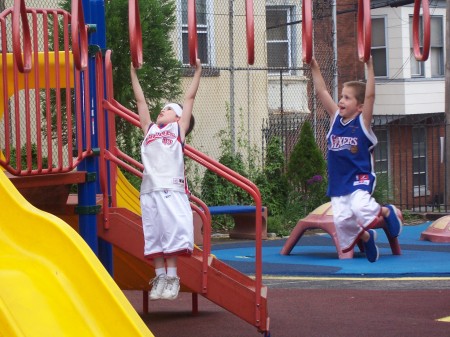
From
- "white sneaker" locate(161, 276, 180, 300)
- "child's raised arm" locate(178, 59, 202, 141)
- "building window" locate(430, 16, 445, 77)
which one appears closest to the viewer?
"white sneaker" locate(161, 276, 180, 300)

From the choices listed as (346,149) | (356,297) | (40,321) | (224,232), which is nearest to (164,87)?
(224,232)

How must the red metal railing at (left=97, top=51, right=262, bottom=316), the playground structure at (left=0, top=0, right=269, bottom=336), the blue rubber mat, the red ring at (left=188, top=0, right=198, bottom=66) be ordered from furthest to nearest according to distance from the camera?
the blue rubber mat
the red metal railing at (left=97, top=51, right=262, bottom=316)
the red ring at (left=188, top=0, right=198, bottom=66)
the playground structure at (left=0, top=0, right=269, bottom=336)

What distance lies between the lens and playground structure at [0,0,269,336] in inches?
231

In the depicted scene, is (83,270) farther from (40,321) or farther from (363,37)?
(363,37)

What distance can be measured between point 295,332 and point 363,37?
107 inches

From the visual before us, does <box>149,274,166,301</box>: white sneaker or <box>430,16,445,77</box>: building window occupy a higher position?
<box>430,16,445,77</box>: building window

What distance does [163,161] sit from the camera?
7254 mm

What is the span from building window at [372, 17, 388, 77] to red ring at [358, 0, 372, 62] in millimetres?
19353

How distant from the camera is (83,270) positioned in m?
6.00

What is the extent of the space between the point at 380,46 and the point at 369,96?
19.6 metres

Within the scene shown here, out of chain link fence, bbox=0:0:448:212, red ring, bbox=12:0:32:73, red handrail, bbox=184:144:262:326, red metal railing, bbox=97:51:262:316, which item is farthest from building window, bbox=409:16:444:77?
red ring, bbox=12:0:32:73

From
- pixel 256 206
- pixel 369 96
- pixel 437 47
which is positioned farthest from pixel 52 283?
pixel 437 47

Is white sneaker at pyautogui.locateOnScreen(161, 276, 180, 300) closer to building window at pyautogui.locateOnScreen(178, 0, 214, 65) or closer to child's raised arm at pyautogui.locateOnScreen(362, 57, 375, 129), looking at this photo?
child's raised arm at pyautogui.locateOnScreen(362, 57, 375, 129)

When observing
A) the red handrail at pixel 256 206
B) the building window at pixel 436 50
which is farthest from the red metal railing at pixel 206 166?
the building window at pixel 436 50
